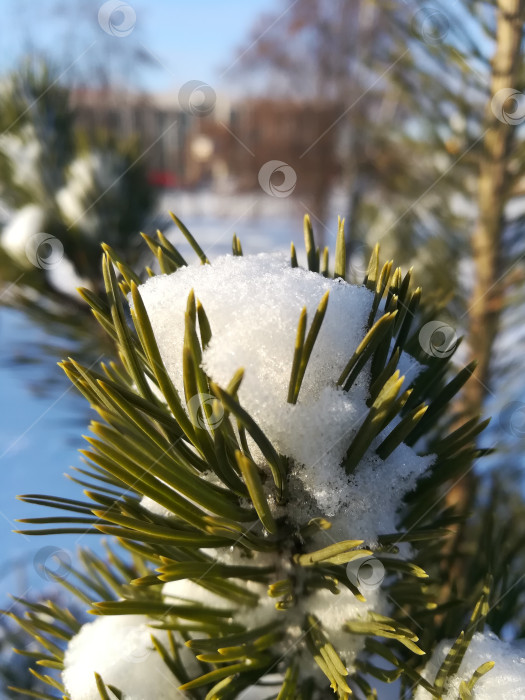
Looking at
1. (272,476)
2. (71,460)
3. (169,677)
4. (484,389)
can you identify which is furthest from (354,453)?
(71,460)

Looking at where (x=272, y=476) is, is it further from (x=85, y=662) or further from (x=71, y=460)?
(x=71, y=460)

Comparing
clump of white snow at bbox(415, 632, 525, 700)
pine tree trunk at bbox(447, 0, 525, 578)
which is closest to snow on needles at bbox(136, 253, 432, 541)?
clump of white snow at bbox(415, 632, 525, 700)

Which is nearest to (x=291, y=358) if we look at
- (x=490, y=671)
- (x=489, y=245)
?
(x=490, y=671)

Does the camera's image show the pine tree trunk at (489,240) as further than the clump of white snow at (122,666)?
Yes

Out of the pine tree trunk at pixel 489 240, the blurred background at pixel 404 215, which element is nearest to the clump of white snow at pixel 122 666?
the blurred background at pixel 404 215

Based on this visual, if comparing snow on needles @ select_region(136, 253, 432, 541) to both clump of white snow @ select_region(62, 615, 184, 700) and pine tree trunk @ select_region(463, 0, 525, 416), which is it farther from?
pine tree trunk @ select_region(463, 0, 525, 416)

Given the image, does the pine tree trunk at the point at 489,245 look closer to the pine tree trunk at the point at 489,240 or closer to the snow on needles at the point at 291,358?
the pine tree trunk at the point at 489,240
